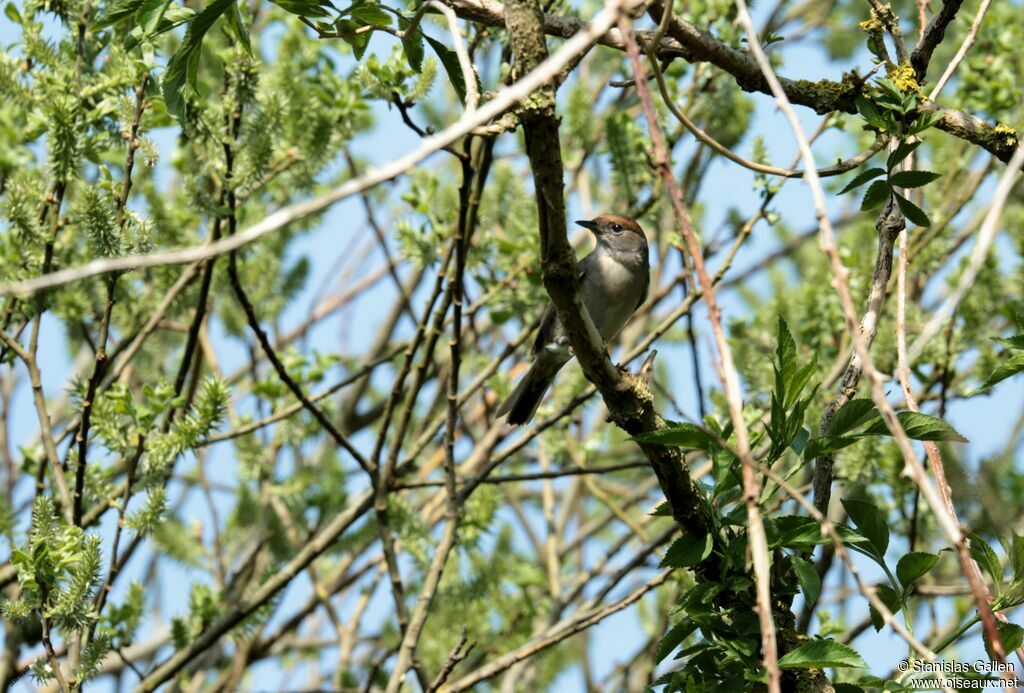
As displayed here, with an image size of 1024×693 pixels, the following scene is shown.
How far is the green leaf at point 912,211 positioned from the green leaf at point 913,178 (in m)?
0.12

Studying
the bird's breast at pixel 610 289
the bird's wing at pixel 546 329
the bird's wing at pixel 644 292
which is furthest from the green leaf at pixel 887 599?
the bird's wing at pixel 644 292

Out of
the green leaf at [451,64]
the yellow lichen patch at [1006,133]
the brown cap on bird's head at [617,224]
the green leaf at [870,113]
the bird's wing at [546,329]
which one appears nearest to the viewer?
the green leaf at [870,113]

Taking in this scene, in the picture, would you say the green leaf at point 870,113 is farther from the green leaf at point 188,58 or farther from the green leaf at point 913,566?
the green leaf at point 188,58

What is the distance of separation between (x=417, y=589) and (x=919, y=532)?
10.1 ft

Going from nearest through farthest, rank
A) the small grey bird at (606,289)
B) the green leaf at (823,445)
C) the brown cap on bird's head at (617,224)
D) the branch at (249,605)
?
the green leaf at (823,445)
the branch at (249,605)
the small grey bird at (606,289)
the brown cap on bird's head at (617,224)

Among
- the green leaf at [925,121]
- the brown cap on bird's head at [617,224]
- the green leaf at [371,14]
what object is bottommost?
the green leaf at [925,121]

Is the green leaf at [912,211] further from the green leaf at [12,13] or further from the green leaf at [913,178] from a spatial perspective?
the green leaf at [12,13]

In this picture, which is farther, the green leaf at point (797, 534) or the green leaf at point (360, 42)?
the green leaf at point (360, 42)

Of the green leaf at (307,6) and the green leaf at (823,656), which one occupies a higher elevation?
the green leaf at (307,6)

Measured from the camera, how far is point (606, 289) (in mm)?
6418

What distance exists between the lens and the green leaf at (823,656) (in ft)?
9.79

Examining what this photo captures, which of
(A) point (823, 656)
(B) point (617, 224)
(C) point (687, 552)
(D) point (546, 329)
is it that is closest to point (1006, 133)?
(C) point (687, 552)

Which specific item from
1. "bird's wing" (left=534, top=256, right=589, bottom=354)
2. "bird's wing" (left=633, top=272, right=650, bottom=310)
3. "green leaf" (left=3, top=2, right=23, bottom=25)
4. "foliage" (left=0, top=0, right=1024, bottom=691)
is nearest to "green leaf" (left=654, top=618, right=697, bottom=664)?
"foliage" (left=0, top=0, right=1024, bottom=691)

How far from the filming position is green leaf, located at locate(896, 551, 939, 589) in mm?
3223
